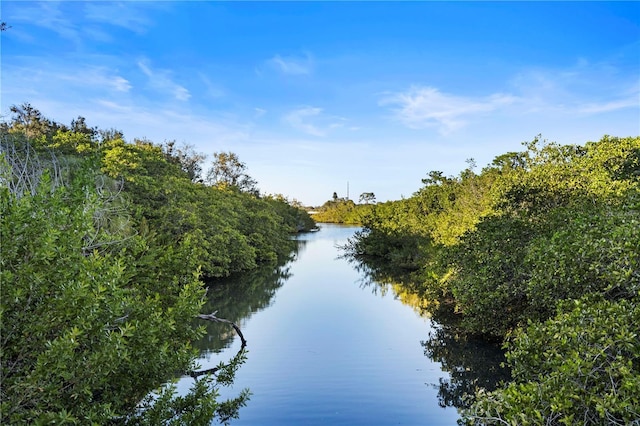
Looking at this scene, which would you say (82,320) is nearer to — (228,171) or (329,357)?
(329,357)

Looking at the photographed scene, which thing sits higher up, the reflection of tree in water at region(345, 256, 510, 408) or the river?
the reflection of tree in water at region(345, 256, 510, 408)

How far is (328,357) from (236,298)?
921 cm

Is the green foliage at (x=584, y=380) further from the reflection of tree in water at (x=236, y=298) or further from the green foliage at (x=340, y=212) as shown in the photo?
the green foliage at (x=340, y=212)

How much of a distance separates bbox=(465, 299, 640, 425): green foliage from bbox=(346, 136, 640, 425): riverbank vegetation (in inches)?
0.6

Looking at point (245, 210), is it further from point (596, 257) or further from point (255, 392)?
point (596, 257)

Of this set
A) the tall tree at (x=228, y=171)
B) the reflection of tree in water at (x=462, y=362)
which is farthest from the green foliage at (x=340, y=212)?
the reflection of tree in water at (x=462, y=362)

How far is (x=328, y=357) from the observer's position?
12.8 meters

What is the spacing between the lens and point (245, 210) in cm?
3362

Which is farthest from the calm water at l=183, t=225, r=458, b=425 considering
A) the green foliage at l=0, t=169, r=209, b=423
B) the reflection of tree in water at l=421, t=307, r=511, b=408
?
the green foliage at l=0, t=169, r=209, b=423

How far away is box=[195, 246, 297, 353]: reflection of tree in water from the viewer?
14.7 metres

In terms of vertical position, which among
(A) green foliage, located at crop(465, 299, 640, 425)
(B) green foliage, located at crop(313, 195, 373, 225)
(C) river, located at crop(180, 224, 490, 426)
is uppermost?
(B) green foliage, located at crop(313, 195, 373, 225)

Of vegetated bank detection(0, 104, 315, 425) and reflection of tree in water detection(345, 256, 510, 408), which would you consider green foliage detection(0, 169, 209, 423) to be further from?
reflection of tree in water detection(345, 256, 510, 408)

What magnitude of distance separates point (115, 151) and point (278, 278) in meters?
10.9

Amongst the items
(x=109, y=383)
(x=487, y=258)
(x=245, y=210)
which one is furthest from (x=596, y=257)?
(x=245, y=210)
